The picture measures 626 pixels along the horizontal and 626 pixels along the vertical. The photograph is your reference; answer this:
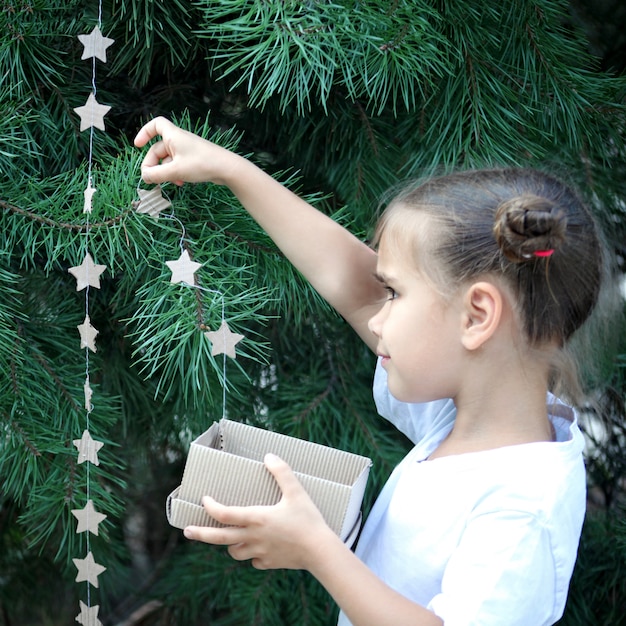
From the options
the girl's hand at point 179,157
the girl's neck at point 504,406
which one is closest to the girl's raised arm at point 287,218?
the girl's hand at point 179,157

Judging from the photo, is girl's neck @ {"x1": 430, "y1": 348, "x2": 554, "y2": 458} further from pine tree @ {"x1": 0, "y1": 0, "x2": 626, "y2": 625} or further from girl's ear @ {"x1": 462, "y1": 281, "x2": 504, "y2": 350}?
pine tree @ {"x1": 0, "y1": 0, "x2": 626, "y2": 625}

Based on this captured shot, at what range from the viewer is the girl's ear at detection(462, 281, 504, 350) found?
59cm

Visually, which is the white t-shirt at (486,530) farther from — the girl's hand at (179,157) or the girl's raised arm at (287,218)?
the girl's hand at (179,157)

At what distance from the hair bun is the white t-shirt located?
154 millimetres

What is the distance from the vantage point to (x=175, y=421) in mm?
846

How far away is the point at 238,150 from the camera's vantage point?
0.77m

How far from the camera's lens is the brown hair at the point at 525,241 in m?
0.57

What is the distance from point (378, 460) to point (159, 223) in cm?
33

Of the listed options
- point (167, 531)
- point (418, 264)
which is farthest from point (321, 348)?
point (167, 531)

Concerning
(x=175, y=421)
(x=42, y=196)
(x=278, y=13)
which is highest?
(x=278, y=13)

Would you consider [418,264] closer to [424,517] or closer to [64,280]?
[424,517]

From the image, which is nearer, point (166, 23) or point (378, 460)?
point (166, 23)

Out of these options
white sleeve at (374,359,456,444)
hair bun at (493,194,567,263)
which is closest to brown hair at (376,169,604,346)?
hair bun at (493,194,567,263)

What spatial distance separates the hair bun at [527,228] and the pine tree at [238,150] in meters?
0.12
